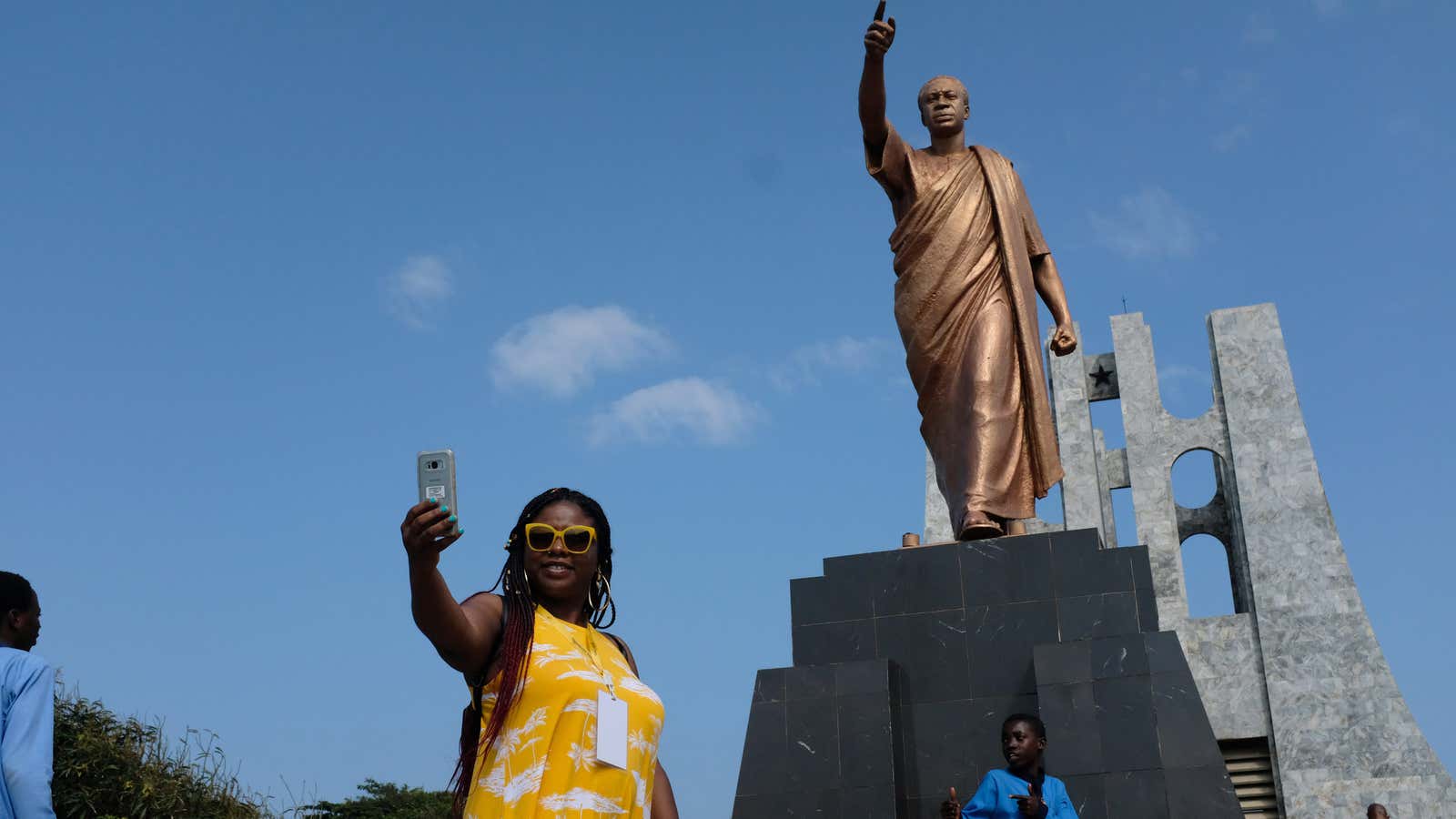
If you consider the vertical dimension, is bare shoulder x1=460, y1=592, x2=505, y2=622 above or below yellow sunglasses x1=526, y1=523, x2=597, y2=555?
below

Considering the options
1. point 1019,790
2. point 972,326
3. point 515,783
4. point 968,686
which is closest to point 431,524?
point 515,783

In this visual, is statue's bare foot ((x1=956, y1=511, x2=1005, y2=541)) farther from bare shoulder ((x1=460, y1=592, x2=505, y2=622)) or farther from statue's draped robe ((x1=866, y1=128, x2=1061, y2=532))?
bare shoulder ((x1=460, y1=592, x2=505, y2=622))

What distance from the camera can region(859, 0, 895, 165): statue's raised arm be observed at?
25.5 feet

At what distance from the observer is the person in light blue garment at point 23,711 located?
3.39 metres

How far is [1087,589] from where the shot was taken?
7.60m

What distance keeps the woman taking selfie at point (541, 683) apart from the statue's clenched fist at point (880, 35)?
17.8 feet

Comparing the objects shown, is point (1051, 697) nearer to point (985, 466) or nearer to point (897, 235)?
point (985, 466)

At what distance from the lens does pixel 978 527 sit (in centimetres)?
800

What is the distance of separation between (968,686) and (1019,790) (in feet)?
6.63

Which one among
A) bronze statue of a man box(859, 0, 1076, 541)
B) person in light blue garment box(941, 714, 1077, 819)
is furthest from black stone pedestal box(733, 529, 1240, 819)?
person in light blue garment box(941, 714, 1077, 819)

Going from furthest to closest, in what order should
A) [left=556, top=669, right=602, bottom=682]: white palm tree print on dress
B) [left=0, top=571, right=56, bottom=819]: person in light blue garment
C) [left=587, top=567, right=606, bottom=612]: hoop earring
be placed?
[left=0, top=571, right=56, bottom=819]: person in light blue garment < [left=587, top=567, right=606, bottom=612]: hoop earring < [left=556, top=669, right=602, bottom=682]: white palm tree print on dress

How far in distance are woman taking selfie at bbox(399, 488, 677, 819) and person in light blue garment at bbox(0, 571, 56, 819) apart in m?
1.30

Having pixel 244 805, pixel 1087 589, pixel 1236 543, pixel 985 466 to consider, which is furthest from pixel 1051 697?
pixel 1236 543

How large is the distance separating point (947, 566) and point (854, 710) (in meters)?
1.01
